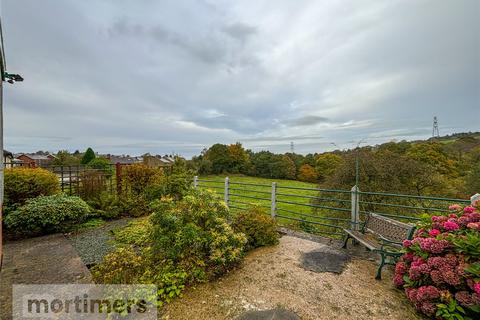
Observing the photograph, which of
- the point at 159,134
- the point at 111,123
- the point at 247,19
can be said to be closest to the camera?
the point at 247,19

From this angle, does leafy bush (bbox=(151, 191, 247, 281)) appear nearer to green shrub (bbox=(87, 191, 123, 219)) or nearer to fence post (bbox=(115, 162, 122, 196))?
green shrub (bbox=(87, 191, 123, 219))

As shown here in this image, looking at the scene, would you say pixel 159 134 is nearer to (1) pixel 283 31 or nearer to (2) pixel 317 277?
(1) pixel 283 31

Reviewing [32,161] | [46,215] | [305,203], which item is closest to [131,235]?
[46,215]

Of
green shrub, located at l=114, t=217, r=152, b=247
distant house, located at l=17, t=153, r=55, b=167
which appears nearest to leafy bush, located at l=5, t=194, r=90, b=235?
green shrub, located at l=114, t=217, r=152, b=247

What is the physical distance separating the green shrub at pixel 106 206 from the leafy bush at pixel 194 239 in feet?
14.9

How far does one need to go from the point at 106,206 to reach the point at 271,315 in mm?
6669

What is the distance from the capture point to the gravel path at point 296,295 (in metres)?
2.27

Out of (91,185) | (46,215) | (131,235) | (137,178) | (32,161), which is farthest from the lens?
(32,161)

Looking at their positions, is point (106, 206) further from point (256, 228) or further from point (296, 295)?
point (296, 295)

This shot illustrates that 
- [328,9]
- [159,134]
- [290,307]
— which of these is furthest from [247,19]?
[159,134]

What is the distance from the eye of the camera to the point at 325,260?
348 cm

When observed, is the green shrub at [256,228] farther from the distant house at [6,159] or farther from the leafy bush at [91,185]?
the distant house at [6,159]

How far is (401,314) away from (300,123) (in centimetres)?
1826

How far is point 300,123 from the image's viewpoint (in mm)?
19391
